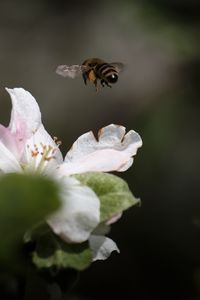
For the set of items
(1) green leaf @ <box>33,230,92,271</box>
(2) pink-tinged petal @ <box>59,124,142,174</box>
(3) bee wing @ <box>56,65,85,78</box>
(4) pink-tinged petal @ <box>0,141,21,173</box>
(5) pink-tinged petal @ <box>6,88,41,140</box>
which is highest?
(5) pink-tinged petal @ <box>6,88,41,140</box>

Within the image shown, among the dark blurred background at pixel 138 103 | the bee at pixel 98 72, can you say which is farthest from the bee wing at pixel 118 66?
the dark blurred background at pixel 138 103

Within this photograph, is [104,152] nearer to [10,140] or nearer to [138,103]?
[10,140]

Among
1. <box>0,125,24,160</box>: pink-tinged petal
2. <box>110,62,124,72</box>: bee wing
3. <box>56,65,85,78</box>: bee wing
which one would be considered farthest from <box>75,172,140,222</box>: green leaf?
<box>110,62,124,72</box>: bee wing

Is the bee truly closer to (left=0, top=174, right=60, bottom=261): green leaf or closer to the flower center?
the flower center

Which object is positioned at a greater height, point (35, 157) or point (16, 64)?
point (35, 157)

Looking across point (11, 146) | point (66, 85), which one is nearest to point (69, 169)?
point (11, 146)

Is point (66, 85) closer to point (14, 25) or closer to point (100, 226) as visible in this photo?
point (14, 25)

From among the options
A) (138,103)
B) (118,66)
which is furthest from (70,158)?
(138,103)

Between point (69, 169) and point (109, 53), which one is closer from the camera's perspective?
point (69, 169)
